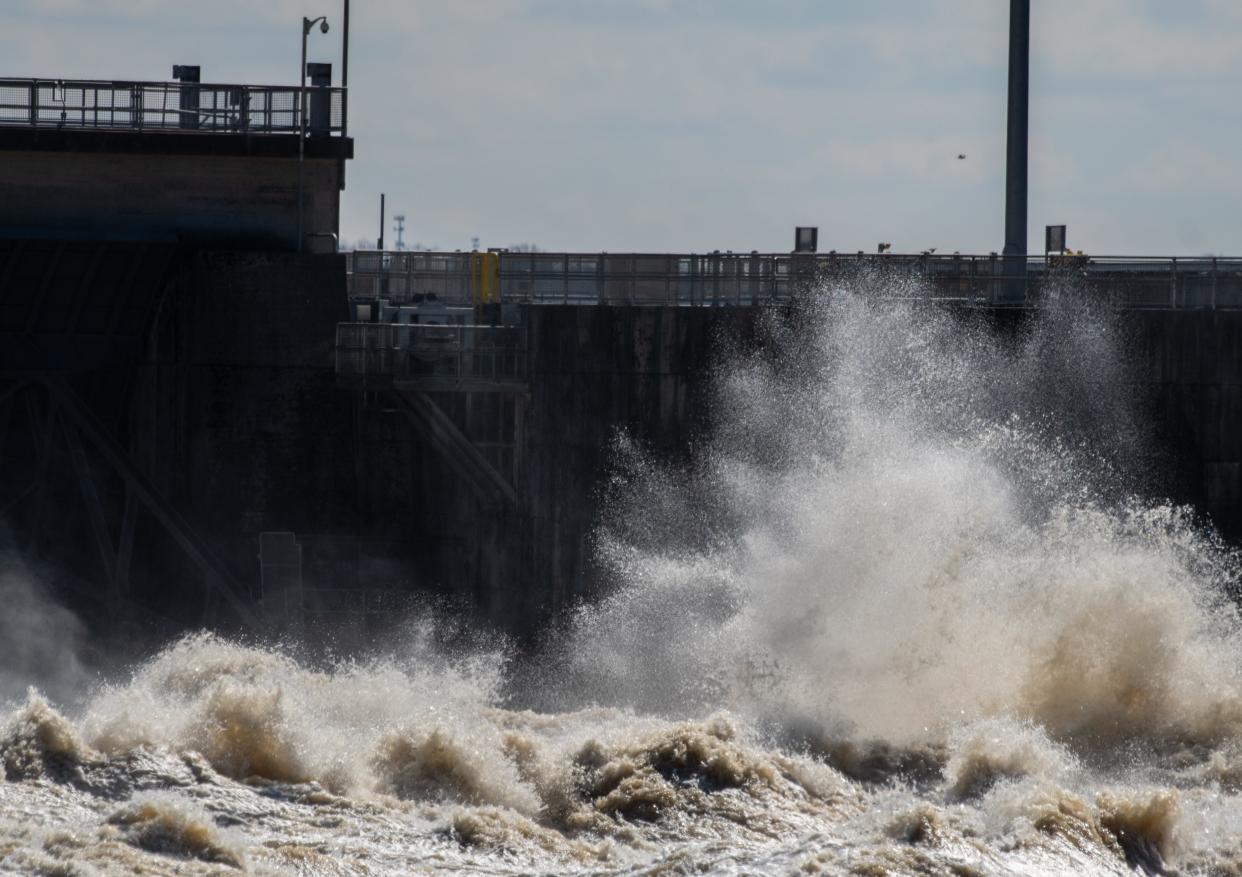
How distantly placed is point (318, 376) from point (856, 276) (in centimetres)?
809

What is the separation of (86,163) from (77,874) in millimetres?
16006

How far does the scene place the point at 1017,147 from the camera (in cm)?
2994

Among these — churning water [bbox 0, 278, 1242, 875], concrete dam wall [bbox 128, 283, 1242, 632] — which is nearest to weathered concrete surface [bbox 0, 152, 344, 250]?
concrete dam wall [bbox 128, 283, 1242, 632]

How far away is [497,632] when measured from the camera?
95.0ft

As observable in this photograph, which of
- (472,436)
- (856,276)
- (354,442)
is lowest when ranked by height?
(354,442)

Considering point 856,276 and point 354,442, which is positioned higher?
point 856,276

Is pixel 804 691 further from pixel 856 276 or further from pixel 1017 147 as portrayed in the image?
pixel 1017 147

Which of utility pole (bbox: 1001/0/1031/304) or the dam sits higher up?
utility pole (bbox: 1001/0/1031/304)

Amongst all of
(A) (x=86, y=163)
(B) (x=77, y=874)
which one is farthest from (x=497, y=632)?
(B) (x=77, y=874)

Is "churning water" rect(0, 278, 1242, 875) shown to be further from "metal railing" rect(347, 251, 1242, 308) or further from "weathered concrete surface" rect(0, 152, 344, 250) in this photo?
"weathered concrete surface" rect(0, 152, 344, 250)

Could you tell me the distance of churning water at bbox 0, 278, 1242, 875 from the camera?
19359mm

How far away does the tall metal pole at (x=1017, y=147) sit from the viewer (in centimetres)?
2981

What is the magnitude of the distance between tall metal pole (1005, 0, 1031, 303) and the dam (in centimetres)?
32

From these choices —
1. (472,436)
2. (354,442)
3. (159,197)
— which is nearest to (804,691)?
(472,436)
